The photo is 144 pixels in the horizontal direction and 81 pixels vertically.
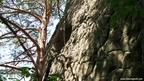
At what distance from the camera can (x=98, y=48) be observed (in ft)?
11.9

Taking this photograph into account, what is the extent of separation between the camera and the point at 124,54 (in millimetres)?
3072

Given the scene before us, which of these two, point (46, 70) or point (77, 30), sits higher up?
point (77, 30)

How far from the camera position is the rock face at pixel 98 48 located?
118 inches

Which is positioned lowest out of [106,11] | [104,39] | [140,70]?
[140,70]

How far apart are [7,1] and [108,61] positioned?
4859mm

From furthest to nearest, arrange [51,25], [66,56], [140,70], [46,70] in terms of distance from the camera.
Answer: [51,25]
[46,70]
[66,56]
[140,70]

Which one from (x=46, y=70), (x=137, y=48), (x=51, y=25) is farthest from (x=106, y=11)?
(x=51, y=25)

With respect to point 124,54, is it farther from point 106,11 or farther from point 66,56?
point 66,56

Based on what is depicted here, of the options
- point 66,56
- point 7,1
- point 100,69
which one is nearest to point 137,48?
point 100,69

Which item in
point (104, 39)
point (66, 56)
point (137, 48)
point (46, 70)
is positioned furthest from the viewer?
point (46, 70)

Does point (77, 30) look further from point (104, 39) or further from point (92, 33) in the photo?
point (104, 39)

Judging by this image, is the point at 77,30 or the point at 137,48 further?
the point at 77,30

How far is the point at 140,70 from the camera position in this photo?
2801 millimetres

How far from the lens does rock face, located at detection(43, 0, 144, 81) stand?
299 cm
